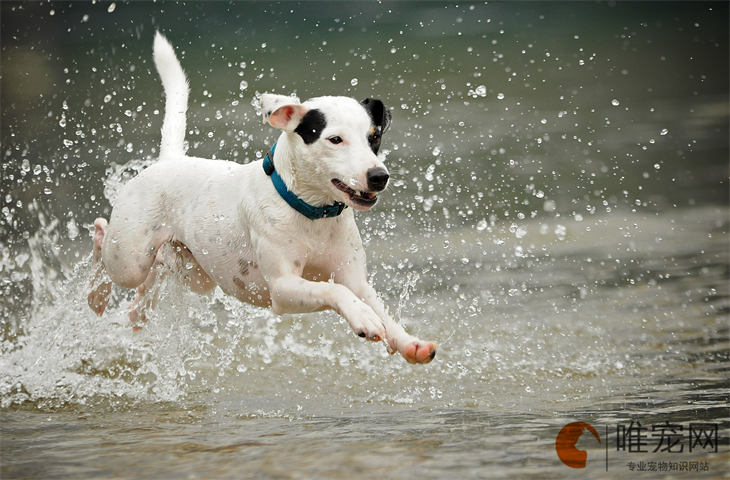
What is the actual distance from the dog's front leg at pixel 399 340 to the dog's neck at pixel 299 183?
398mm

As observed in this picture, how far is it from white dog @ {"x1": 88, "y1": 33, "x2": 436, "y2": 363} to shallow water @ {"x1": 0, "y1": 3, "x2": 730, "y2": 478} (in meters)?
0.46

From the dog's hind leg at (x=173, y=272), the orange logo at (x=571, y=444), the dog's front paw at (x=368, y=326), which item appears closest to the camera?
the orange logo at (x=571, y=444)

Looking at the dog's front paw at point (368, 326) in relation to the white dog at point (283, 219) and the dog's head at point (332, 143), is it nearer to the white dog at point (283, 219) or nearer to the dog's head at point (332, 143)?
the white dog at point (283, 219)

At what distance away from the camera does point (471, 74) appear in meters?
14.2

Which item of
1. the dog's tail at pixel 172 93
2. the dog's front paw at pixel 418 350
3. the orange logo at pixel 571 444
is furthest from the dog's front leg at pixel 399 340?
the dog's tail at pixel 172 93

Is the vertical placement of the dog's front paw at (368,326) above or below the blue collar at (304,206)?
below

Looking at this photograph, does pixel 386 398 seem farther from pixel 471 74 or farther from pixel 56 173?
pixel 471 74

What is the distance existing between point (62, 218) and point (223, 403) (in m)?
4.13

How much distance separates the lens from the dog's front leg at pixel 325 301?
11.7ft

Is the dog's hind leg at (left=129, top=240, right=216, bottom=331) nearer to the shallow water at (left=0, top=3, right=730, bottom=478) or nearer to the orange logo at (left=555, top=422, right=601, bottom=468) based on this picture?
the shallow water at (left=0, top=3, right=730, bottom=478)

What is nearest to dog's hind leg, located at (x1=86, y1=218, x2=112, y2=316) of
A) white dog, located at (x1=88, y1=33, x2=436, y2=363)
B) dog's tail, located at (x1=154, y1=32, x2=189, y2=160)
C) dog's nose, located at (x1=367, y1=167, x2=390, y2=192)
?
white dog, located at (x1=88, y1=33, x2=436, y2=363)

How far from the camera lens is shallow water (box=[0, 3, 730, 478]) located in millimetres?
3770

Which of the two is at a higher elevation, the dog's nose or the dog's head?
the dog's head

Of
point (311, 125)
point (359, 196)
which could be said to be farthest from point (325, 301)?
point (311, 125)
